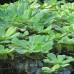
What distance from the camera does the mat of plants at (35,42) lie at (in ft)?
3.10

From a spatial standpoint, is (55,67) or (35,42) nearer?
(55,67)

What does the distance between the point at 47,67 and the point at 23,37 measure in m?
0.23

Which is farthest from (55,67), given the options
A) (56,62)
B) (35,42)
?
(35,42)

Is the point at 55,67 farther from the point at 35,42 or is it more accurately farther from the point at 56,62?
the point at 35,42

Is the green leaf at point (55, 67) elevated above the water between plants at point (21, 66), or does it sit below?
above

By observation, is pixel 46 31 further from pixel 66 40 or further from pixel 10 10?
pixel 10 10

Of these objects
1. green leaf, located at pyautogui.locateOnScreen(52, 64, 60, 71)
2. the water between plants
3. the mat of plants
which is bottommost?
Answer: the water between plants

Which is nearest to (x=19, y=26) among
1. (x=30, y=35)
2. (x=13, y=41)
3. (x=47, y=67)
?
(x=30, y=35)

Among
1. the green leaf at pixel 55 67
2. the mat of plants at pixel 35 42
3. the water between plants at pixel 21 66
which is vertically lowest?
the water between plants at pixel 21 66

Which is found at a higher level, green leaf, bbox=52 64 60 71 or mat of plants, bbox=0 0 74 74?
mat of plants, bbox=0 0 74 74

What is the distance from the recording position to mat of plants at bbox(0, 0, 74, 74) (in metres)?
0.94

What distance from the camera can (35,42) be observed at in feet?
3.34

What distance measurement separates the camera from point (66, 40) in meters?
1.04

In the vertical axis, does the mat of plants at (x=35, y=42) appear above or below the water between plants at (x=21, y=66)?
above
